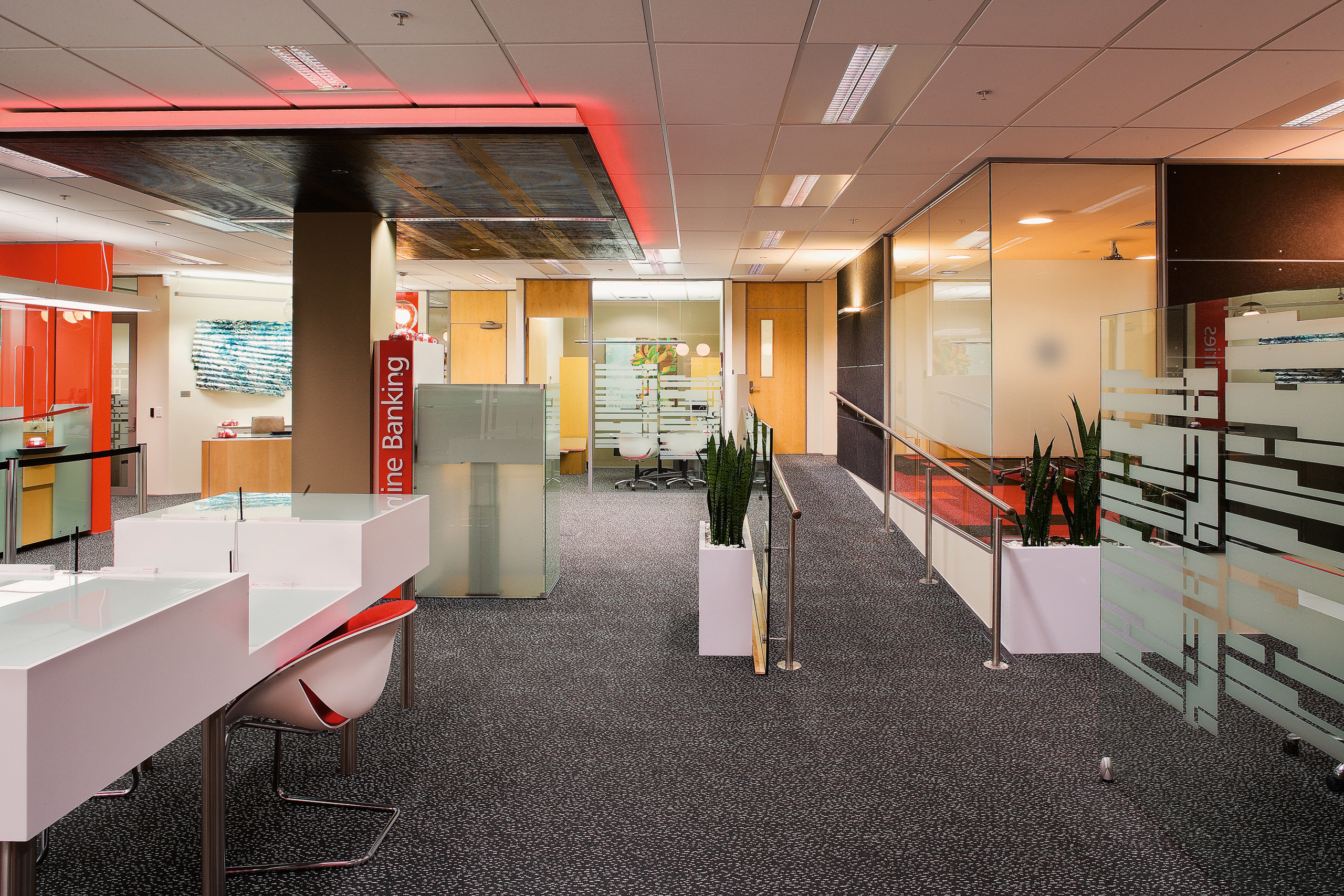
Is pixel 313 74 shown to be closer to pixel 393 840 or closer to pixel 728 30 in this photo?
pixel 728 30

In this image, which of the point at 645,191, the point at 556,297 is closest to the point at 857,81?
the point at 645,191

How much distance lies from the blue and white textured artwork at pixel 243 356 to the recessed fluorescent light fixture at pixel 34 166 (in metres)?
4.56

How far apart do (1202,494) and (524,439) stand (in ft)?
13.0

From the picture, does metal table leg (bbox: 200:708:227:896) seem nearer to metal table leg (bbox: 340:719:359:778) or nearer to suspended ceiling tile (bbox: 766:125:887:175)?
metal table leg (bbox: 340:719:359:778)

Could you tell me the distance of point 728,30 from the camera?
3137 millimetres

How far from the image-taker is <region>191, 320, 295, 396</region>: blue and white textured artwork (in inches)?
384

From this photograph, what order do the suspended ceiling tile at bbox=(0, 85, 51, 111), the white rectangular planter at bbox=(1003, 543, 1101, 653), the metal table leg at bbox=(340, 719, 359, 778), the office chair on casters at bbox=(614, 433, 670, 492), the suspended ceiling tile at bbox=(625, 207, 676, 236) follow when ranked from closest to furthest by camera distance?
the metal table leg at bbox=(340, 719, 359, 778), the suspended ceiling tile at bbox=(0, 85, 51, 111), the white rectangular planter at bbox=(1003, 543, 1101, 653), the suspended ceiling tile at bbox=(625, 207, 676, 236), the office chair on casters at bbox=(614, 433, 670, 492)

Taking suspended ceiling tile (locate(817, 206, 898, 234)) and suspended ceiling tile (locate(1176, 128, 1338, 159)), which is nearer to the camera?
suspended ceiling tile (locate(1176, 128, 1338, 159))

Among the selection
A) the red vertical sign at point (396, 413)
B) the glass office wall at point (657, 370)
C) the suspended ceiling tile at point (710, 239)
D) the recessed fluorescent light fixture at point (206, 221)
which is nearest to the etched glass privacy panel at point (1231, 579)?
the red vertical sign at point (396, 413)

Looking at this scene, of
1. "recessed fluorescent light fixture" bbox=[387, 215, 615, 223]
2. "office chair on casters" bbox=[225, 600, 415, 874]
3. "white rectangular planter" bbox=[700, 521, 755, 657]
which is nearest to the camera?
"office chair on casters" bbox=[225, 600, 415, 874]

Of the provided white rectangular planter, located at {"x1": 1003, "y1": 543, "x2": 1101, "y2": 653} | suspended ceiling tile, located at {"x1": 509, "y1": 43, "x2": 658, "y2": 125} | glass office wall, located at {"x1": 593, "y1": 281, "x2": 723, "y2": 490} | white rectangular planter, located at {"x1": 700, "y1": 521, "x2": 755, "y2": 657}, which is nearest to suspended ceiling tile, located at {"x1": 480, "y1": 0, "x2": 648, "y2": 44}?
suspended ceiling tile, located at {"x1": 509, "y1": 43, "x2": 658, "y2": 125}

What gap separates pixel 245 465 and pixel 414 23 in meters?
7.15

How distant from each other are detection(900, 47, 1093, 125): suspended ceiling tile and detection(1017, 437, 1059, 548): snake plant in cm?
183

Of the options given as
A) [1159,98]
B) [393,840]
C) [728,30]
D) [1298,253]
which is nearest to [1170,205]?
[1298,253]
